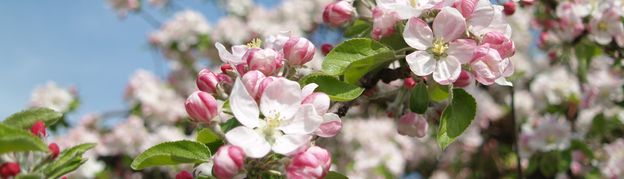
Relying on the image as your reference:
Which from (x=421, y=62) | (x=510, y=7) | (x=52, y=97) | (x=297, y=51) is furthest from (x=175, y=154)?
(x=52, y=97)

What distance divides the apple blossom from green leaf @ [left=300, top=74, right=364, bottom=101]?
0.13 m

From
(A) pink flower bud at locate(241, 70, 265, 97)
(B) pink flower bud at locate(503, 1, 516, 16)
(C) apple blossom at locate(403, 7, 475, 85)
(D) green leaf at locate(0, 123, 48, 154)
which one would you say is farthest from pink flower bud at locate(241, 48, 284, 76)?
(B) pink flower bud at locate(503, 1, 516, 16)

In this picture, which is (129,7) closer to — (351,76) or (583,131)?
(583,131)

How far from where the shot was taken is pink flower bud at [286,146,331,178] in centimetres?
107

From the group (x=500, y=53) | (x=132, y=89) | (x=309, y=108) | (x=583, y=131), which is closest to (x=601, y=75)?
(x=583, y=131)

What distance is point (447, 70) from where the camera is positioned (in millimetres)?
1364

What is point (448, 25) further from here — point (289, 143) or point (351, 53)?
point (289, 143)

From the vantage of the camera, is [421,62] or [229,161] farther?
[421,62]

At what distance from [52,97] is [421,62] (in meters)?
4.47

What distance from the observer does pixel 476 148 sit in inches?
213

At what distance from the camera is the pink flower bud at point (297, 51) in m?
1.32

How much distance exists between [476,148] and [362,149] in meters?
0.88

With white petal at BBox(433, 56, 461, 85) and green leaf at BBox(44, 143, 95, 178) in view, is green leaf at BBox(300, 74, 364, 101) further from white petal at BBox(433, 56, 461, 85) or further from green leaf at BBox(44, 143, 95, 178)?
green leaf at BBox(44, 143, 95, 178)

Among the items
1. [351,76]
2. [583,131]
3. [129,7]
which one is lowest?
[583,131]
